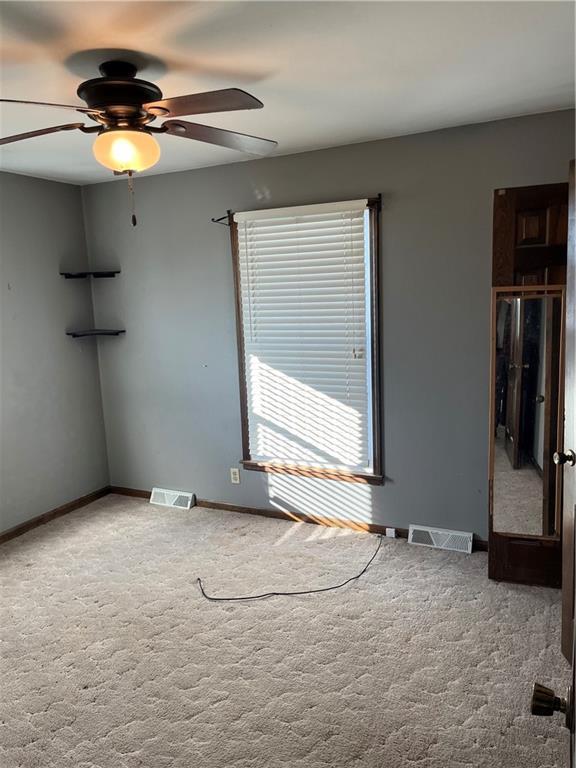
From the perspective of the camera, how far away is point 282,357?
3826 mm

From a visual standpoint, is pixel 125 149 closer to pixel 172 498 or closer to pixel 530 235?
pixel 530 235

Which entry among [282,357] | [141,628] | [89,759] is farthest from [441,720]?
[282,357]

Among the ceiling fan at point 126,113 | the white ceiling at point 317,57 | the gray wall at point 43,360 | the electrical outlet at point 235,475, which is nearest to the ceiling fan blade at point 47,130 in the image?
the ceiling fan at point 126,113

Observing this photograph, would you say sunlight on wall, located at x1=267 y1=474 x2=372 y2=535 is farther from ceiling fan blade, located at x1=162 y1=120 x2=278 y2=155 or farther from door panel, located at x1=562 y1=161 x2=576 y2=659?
ceiling fan blade, located at x1=162 y1=120 x2=278 y2=155

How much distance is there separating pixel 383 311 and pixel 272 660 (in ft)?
6.67

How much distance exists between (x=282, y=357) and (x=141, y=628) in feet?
6.09

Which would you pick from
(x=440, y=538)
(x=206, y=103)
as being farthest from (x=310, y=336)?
(x=206, y=103)

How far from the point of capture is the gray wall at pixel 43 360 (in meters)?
3.82

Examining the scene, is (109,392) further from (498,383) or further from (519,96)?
(519,96)

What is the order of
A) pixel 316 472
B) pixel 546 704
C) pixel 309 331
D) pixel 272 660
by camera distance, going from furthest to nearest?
pixel 316 472 < pixel 309 331 < pixel 272 660 < pixel 546 704

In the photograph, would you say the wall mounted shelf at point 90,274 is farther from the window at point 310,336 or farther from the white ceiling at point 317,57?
the white ceiling at point 317,57

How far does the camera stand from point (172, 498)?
14.4ft

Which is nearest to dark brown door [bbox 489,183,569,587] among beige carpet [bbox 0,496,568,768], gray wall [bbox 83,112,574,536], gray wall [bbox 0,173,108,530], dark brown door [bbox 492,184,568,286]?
dark brown door [bbox 492,184,568,286]

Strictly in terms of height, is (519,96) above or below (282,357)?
above
